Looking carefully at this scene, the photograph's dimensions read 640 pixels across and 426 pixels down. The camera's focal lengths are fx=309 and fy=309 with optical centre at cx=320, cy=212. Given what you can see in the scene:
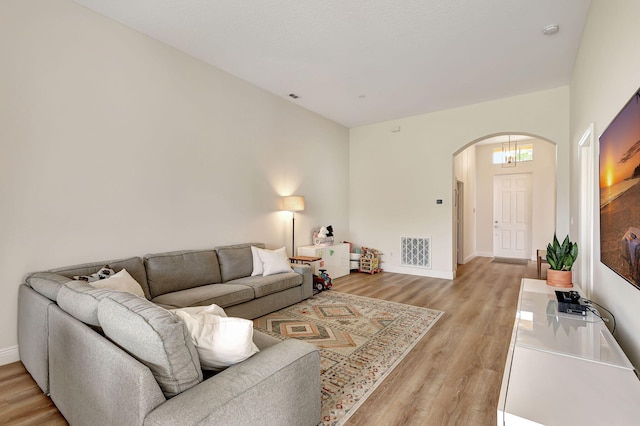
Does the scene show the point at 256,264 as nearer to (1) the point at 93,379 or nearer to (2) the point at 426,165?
(1) the point at 93,379

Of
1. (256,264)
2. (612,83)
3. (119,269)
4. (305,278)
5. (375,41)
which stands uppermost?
(375,41)

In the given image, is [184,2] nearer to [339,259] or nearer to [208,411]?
[208,411]

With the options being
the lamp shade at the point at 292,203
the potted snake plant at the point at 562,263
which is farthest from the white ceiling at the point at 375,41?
the potted snake plant at the point at 562,263

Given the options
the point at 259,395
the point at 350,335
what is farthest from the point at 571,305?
the point at 259,395

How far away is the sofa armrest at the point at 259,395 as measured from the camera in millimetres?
1126

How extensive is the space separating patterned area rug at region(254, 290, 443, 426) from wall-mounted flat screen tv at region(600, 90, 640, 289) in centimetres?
165

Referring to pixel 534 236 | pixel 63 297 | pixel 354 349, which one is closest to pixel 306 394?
pixel 354 349

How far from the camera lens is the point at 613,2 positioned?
→ 1928mm

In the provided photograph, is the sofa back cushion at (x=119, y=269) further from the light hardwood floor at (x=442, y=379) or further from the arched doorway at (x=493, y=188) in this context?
the arched doorway at (x=493, y=188)

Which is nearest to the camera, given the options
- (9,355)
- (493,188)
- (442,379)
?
(442,379)

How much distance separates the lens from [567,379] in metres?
1.22

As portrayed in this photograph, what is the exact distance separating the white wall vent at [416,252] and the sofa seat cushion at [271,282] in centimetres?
277

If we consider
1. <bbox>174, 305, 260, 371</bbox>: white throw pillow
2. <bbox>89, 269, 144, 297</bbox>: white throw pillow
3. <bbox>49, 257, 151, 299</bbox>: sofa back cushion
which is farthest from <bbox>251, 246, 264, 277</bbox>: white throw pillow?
<bbox>174, 305, 260, 371</bbox>: white throw pillow

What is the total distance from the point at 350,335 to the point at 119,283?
214cm
